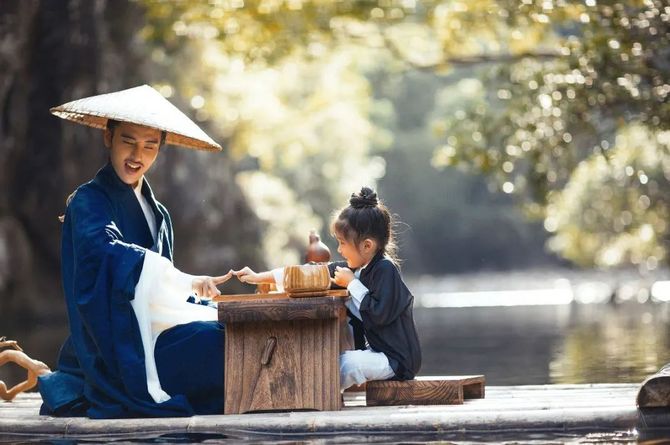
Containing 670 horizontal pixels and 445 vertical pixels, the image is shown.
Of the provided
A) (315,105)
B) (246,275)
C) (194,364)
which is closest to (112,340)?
(194,364)

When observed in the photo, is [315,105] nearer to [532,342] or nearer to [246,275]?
[532,342]

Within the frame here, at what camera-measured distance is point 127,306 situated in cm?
608

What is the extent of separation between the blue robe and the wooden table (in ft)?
0.64

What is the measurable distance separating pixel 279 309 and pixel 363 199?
0.73 meters

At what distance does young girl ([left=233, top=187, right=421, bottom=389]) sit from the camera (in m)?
6.13

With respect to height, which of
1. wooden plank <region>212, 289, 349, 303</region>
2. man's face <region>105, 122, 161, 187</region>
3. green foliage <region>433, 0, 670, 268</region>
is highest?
green foliage <region>433, 0, 670, 268</region>

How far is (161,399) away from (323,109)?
69.5 feet

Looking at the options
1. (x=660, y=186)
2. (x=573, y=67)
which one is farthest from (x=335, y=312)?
(x=660, y=186)

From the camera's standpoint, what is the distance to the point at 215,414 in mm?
6168

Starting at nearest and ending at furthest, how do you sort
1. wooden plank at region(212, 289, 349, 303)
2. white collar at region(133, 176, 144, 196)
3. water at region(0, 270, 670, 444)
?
water at region(0, 270, 670, 444) < wooden plank at region(212, 289, 349, 303) < white collar at region(133, 176, 144, 196)

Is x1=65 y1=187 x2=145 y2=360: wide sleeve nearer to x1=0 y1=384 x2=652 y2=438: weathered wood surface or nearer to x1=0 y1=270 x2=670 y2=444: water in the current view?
x1=0 y1=384 x2=652 y2=438: weathered wood surface

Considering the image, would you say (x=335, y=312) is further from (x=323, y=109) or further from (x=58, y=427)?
(x=323, y=109)

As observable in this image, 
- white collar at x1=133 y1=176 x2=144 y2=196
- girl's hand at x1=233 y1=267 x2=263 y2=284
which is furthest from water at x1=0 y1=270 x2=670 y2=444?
white collar at x1=133 y1=176 x2=144 y2=196

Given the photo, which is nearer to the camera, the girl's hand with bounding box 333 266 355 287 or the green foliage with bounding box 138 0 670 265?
the girl's hand with bounding box 333 266 355 287
